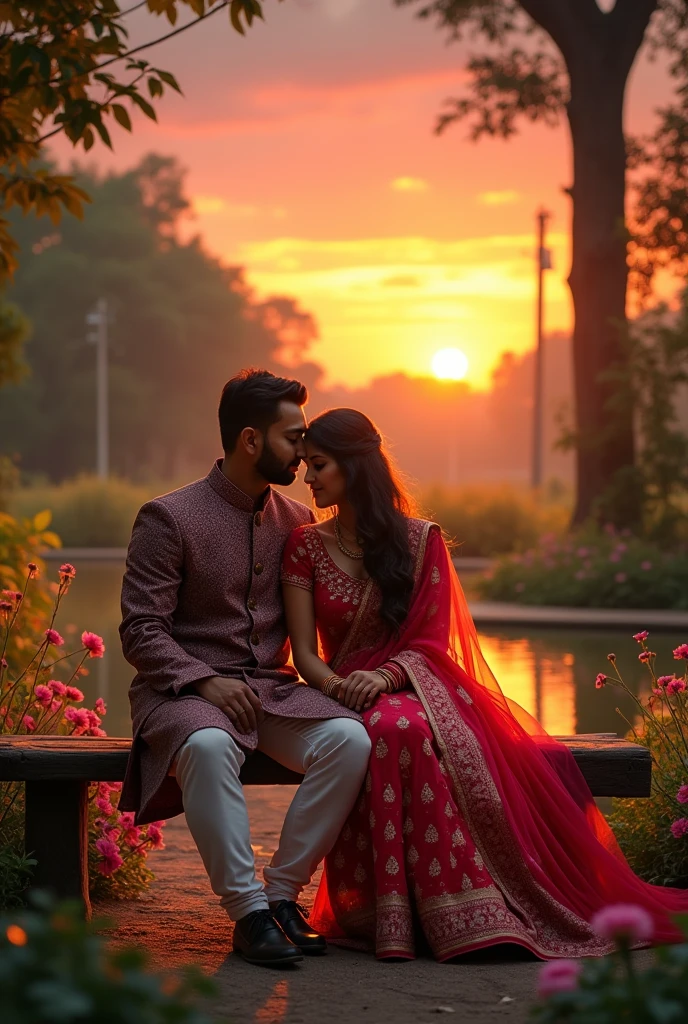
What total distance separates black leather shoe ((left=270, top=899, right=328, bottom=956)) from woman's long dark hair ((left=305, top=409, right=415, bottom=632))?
3.22 ft

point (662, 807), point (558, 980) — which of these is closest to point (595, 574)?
point (662, 807)

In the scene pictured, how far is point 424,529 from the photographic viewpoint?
4805 mm

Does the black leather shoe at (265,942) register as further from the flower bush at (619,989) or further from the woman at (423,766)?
the flower bush at (619,989)

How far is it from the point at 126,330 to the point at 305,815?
181 feet

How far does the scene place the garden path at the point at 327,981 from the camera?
3629 mm

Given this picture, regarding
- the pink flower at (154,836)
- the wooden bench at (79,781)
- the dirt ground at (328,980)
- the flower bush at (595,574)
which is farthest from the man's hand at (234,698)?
the flower bush at (595,574)

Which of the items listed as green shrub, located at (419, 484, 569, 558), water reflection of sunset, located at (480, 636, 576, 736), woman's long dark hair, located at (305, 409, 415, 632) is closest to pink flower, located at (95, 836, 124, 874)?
woman's long dark hair, located at (305, 409, 415, 632)

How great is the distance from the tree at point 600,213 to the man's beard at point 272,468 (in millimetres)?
14226

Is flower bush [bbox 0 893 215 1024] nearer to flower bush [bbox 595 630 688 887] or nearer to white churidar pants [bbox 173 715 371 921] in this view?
white churidar pants [bbox 173 715 371 921]

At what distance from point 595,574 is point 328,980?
45.7ft

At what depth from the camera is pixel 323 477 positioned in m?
4.68

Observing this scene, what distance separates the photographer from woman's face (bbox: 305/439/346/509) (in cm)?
468

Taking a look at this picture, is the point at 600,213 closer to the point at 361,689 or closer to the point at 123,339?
the point at 361,689

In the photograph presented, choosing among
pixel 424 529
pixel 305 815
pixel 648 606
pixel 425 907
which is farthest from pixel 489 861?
pixel 648 606
